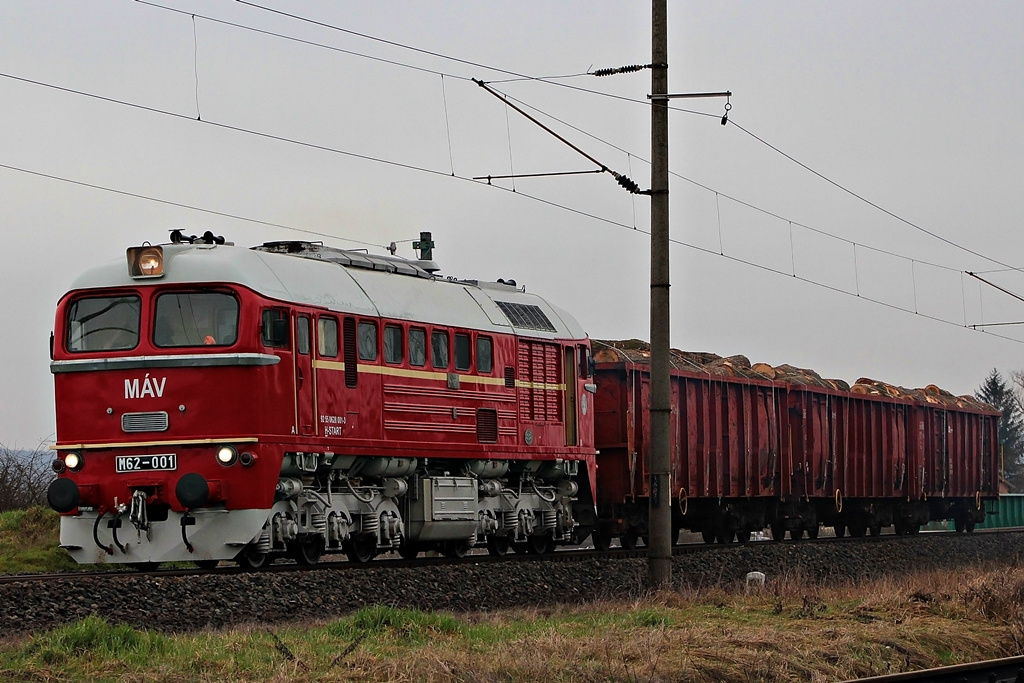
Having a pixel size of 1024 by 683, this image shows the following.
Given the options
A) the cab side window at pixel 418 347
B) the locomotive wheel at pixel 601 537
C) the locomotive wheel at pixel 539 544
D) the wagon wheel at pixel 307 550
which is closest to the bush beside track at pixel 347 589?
the wagon wheel at pixel 307 550

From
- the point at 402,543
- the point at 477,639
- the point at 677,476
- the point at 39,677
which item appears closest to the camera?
the point at 39,677

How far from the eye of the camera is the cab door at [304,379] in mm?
18016

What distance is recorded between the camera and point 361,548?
65.7 feet

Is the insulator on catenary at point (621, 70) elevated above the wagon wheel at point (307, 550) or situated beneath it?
elevated above

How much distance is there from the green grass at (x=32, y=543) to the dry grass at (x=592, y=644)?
775cm

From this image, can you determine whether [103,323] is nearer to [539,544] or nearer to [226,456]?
[226,456]

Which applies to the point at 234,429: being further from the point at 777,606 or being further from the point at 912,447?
the point at 912,447

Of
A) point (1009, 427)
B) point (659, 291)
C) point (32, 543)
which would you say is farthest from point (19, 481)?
point (1009, 427)

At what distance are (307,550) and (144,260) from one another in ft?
13.4

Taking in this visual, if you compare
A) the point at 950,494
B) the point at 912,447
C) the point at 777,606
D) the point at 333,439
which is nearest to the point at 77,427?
the point at 333,439

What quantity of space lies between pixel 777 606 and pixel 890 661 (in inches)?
132

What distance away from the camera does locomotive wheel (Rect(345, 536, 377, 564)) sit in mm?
19722

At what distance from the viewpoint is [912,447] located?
36.5 m

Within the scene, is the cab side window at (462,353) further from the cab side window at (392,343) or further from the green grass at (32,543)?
the green grass at (32,543)
